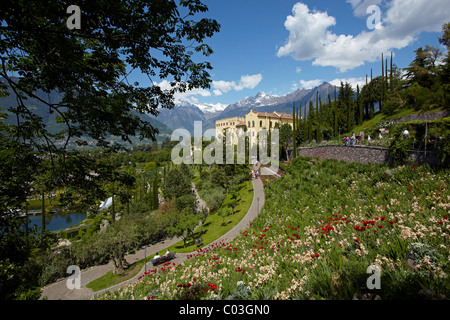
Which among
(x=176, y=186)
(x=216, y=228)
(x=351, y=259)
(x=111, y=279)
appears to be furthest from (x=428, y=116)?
(x=111, y=279)

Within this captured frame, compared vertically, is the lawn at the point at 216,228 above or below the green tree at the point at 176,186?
below

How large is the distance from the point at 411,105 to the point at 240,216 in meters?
32.1

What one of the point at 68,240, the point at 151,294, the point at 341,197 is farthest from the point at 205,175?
the point at 151,294

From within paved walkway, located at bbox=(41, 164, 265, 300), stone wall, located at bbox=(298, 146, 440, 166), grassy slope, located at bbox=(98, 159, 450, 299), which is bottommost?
paved walkway, located at bbox=(41, 164, 265, 300)

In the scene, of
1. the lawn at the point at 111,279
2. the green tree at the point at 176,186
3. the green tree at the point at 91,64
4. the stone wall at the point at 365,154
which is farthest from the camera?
the green tree at the point at 176,186

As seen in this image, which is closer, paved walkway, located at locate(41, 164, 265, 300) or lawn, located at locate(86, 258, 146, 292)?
paved walkway, located at locate(41, 164, 265, 300)

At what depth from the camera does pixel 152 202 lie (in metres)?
39.4

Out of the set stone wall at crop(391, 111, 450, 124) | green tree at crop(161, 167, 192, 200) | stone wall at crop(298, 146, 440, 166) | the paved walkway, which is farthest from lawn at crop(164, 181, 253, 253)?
stone wall at crop(391, 111, 450, 124)

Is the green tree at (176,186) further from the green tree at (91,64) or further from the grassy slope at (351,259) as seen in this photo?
the green tree at (91,64)

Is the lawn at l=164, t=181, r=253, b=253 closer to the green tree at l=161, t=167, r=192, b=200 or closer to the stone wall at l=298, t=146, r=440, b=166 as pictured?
the stone wall at l=298, t=146, r=440, b=166

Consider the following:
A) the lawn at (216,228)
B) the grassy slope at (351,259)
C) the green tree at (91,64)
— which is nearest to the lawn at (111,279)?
the lawn at (216,228)

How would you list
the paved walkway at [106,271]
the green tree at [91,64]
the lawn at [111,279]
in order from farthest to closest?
the lawn at [111,279] → the paved walkway at [106,271] → the green tree at [91,64]

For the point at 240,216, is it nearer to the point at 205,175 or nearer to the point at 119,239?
the point at 119,239
